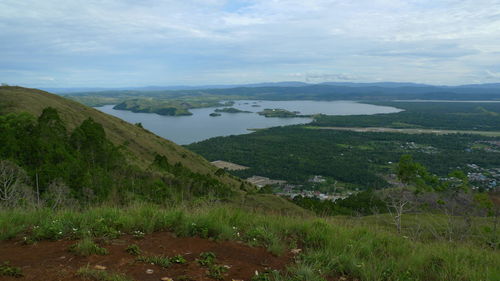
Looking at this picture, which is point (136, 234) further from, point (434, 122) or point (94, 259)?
point (434, 122)

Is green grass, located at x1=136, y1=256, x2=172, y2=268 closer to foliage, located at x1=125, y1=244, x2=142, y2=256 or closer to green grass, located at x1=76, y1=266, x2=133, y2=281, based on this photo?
foliage, located at x1=125, y1=244, x2=142, y2=256

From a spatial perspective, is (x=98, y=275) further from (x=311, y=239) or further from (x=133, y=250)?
Result: (x=311, y=239)

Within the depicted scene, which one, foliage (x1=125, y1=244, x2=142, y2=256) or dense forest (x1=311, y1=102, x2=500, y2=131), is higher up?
foliage (x1=125, y1=244, x2=142, y2=256)

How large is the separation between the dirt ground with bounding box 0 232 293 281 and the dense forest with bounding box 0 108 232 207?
888cm

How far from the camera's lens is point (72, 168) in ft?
69.8

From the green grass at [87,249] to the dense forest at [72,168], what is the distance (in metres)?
9.19

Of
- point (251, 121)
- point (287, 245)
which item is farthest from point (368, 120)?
point (287, 245)

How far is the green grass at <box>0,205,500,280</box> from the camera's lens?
186 inches

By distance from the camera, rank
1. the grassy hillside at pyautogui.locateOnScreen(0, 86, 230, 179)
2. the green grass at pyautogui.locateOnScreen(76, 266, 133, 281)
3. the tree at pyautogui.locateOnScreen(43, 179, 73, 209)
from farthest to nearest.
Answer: the grassy hillside at pyautogui.locateOnScreen(0, 86, 230, 179)
the tree at pyautogui.locateOnScreen(43, 179, 73, 209)
the green grass at pyautogui.locateOnScreen(76, 266, 133, 281)

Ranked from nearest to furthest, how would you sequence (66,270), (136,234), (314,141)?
(66,270) < (136,234) < (314,141)

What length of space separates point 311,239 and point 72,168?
66.6 feet

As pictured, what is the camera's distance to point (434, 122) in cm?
17912

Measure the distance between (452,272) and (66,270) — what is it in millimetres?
5552

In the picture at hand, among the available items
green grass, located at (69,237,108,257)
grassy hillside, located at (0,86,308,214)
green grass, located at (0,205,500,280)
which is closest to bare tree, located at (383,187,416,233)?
green grass, located at (0,205,500,280)
